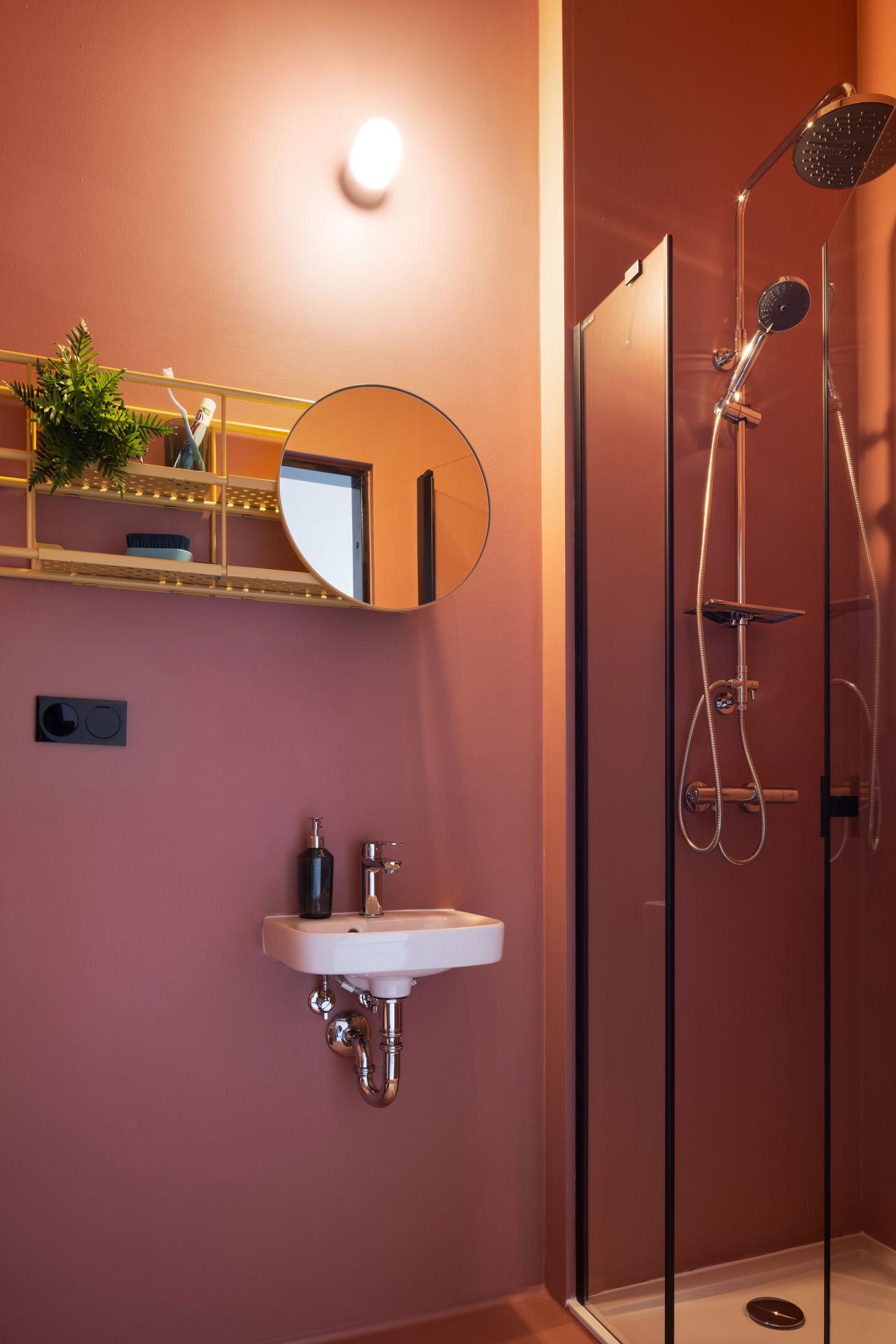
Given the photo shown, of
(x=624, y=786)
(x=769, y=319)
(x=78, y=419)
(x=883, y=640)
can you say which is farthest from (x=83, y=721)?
(x=769, y=319)

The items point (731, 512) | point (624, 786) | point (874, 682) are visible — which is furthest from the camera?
point (731, 512)

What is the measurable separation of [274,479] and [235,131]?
76cm

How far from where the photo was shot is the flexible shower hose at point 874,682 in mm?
1647

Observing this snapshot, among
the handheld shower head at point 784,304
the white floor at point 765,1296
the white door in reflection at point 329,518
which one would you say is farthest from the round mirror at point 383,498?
the white floor at point 765,1296

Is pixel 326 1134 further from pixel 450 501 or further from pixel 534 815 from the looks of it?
pixel 450 501

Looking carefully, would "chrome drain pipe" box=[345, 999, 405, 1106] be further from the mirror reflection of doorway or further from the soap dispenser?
the mirror reflection of doorway

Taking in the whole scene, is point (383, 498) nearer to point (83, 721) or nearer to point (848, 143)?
point (83, 721)

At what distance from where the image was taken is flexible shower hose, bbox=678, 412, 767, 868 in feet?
7.40

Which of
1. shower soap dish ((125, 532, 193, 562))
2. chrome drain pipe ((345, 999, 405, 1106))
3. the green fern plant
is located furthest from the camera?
chrome drain pipe ((345, 999, 405, 1106))

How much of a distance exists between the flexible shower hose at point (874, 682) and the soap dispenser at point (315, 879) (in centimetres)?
97

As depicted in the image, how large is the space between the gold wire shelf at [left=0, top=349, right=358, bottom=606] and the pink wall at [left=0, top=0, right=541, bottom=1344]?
0.28 feet

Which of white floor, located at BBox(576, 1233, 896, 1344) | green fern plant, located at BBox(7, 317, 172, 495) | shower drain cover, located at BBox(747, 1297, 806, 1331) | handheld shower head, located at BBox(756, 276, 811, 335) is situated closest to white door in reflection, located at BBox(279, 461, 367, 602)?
green fern plant, located at BBox(7, 317, 172, 495)

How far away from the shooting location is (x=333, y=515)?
208 centimetres

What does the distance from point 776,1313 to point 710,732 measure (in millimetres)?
1267
